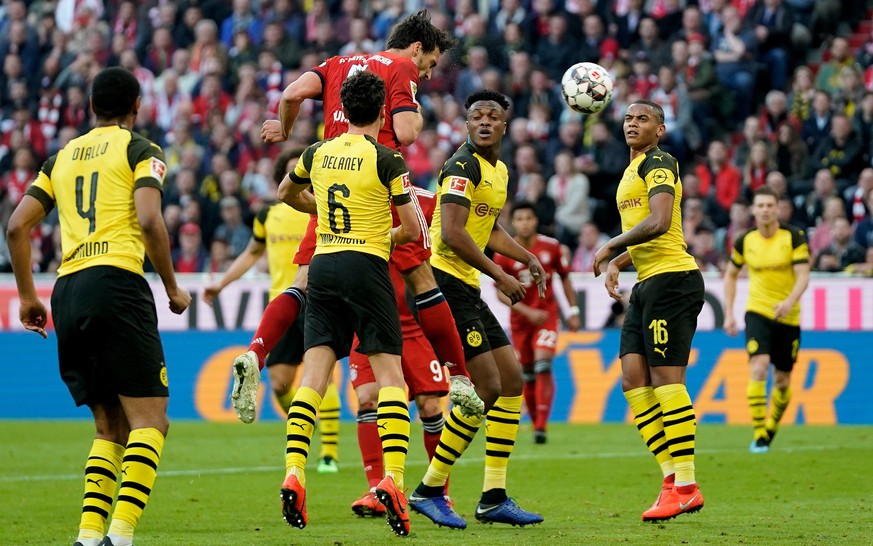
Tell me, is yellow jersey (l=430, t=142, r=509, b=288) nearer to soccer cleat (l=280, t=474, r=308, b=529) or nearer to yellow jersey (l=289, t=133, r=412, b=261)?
yellow jersey (l=289, t=133, r=412, b=261)

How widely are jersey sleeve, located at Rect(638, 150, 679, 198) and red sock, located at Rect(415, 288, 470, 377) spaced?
1.53 m

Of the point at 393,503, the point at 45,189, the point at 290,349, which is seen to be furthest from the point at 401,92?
the point at 290,349

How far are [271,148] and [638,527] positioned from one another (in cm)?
1586

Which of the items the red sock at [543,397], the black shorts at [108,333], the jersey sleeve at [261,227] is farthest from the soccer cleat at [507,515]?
the red sock at [543,397]

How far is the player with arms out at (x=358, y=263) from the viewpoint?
295 inches

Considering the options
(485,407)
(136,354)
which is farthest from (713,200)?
(136,354)

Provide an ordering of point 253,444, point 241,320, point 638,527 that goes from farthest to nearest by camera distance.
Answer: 1. point 241,320
2. point 253,444
3. point 638,527

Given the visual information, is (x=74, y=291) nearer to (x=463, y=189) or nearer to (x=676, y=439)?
(x=463, y=189)

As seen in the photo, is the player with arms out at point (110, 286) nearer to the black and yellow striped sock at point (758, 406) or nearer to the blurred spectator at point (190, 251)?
the black and yellow striped sock at point (758, 406)

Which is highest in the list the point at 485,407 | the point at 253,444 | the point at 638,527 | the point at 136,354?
the point at 136,354

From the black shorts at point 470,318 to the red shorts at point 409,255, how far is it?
0.39m

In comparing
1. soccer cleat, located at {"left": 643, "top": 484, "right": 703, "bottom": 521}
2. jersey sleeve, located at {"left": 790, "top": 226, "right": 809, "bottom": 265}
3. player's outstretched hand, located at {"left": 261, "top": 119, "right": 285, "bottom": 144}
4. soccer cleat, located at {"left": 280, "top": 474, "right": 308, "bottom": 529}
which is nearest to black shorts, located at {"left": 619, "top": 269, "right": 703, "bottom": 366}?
soccer cleat, located at {"left": 643, "top": 484, "right": 703, "bottom": 521}

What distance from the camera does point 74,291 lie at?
6.68 m

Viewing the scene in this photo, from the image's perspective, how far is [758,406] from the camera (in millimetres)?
13344
